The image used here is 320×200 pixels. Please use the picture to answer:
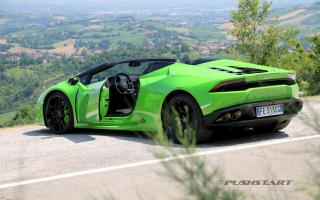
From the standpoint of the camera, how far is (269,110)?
7785mm

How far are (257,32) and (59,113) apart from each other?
47111 mm

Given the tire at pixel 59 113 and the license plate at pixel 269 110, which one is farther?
the tire at pixel 59 113

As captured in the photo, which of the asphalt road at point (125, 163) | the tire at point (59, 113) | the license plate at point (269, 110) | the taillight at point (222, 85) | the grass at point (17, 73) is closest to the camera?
the asphalt road at point (125, 163)

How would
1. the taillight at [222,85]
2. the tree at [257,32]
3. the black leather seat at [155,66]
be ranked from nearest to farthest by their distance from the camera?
the taillight at [222,85]
the black leather seat at [155,66]
the tree at [257,32]

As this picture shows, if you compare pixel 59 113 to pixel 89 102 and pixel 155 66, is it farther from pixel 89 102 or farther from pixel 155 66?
pixel 155 66

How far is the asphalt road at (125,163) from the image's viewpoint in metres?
5.58

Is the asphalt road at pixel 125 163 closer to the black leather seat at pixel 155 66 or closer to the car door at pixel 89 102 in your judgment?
the car door at pixel 89 102

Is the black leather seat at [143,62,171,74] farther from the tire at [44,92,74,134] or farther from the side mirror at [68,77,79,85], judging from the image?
the tire at [44,92,74,134]

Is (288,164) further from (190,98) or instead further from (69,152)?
(69,152)

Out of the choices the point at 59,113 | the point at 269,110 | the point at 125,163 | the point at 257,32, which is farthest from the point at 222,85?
the point at 257,32

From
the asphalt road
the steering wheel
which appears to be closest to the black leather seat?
the steering wheel

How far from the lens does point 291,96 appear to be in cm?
810

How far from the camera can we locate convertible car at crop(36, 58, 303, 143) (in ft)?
24.9

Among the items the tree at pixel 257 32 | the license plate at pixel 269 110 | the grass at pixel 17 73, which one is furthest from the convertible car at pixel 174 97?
the grass at pixel 17 73
